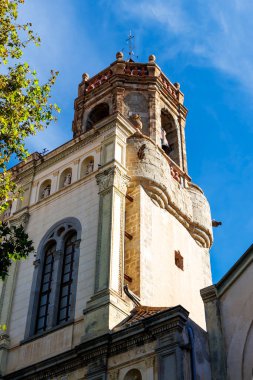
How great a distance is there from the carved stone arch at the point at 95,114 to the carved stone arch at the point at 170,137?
7.94 ft

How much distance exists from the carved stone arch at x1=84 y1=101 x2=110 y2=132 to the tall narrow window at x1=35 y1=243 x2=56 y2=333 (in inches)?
318

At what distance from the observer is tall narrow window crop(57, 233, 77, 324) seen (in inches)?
771

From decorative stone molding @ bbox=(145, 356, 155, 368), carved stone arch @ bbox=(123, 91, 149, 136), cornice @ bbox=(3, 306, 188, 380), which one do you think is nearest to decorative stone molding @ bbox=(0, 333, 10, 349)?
cornice @ bbox=(3, 306, 188, 380)

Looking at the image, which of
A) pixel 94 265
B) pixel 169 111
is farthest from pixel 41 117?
pixel 169 111

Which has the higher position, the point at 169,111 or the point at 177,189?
the point at 169,111

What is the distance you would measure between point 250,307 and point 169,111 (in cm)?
1472

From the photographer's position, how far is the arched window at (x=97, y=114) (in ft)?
93.1

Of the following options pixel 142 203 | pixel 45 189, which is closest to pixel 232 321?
pixel 142 203

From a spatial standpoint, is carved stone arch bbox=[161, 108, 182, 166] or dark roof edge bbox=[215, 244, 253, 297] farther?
carved stone arch bbox=[161, 108, 182, 166]

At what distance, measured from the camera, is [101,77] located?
29.4 meters

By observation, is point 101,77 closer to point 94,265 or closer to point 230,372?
point 94,265

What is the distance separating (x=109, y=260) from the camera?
19.0 metres

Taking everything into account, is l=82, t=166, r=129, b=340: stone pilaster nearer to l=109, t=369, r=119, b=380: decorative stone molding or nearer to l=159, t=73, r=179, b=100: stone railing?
l=109, t=369, r=119, b=380: decorative stone molding

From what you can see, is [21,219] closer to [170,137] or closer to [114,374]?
[170,137]
